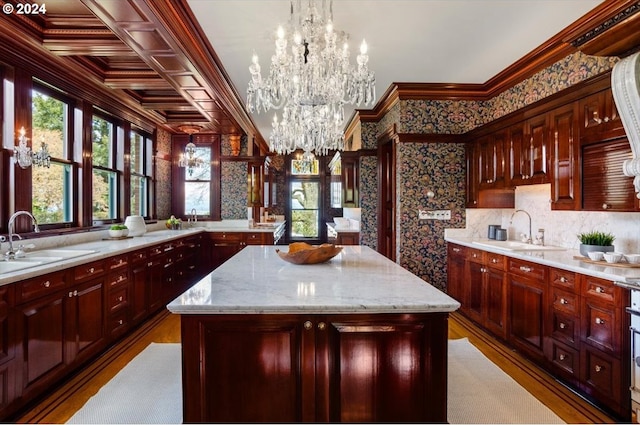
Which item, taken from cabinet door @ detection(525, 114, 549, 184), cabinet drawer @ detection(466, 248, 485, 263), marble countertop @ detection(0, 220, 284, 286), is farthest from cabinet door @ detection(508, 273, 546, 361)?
marble countertop @ detection(0, 220, 284, 286)

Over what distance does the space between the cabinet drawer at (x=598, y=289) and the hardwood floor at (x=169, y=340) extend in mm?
750

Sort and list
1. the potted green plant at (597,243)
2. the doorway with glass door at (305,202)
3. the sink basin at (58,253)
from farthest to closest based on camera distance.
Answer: the doorway with glass door at (305,202) → the sink basin at (58,253) → the potted green plant at (597,243)

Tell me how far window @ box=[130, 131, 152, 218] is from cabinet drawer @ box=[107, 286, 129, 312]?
2.07 meters

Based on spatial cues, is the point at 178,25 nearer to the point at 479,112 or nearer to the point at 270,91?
the point at 270,91

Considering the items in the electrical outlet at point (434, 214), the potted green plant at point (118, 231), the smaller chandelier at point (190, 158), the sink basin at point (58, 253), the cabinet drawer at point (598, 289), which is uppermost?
the smaller chandelier at point (190, 158)

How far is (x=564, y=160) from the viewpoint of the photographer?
302 centimetres

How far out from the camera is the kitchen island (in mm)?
1575

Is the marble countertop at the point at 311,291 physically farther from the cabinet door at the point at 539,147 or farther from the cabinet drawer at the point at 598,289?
the cabinet door at the point at 539,147

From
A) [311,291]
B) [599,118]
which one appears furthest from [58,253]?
[599,118]

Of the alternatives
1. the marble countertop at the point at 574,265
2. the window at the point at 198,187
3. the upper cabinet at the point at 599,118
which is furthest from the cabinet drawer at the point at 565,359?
the window at the point at 198,187

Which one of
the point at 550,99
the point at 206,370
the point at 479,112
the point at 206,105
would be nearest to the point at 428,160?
the point at 479,112

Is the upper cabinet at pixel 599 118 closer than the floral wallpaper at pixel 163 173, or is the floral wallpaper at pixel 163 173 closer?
the upper cabinet at pixel 599 118

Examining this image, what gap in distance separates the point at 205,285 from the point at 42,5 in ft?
8.17

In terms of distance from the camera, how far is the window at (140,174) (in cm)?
531
